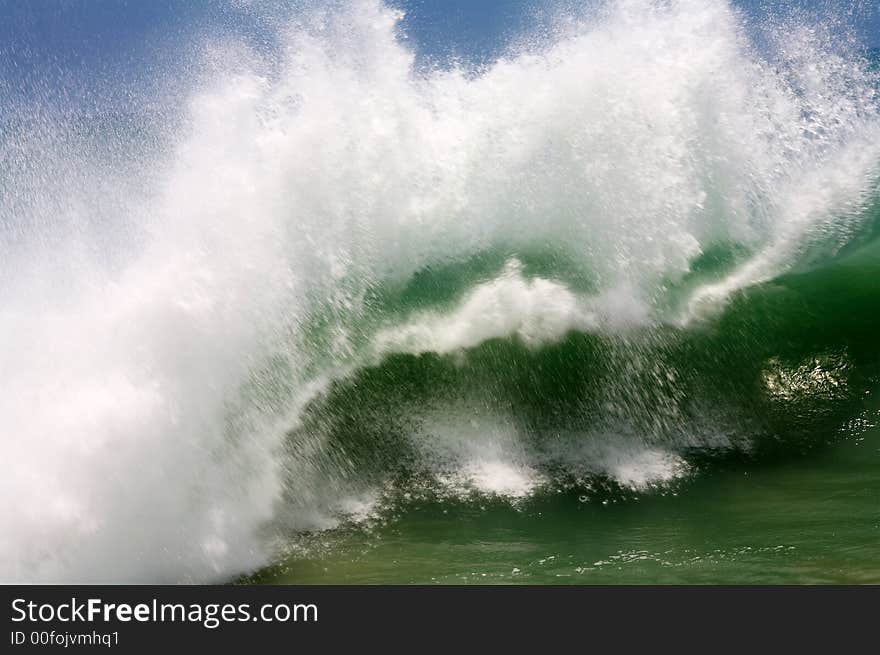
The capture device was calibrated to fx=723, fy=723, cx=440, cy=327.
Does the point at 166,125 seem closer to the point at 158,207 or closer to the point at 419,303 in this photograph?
the point at 158,207

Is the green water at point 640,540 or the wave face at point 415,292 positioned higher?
the wave face at point 415,292

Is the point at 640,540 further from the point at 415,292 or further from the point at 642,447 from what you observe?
the point at 415,292

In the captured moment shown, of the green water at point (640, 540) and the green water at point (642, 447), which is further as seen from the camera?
the green water at point (642, 447)

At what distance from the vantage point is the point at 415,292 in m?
8.09

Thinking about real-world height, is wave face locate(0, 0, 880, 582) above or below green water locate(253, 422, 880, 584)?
above

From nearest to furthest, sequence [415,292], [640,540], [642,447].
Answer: [640,540] < [642,447] < [415,292]

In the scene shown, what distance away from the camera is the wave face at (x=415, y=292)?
611 cm

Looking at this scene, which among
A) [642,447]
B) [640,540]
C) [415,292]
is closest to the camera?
[640,540]

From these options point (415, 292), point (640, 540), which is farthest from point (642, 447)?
point (415, 292)

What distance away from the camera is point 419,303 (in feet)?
26.3

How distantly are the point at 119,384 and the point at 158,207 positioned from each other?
2611mm

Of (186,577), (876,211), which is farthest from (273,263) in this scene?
(876,211)

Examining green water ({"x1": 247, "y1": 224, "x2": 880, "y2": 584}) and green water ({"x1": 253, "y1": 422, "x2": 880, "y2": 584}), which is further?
green water ({"x1": 247, "y1": 224, "x2": 880, "y2": 584})

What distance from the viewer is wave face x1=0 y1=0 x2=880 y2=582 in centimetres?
611
